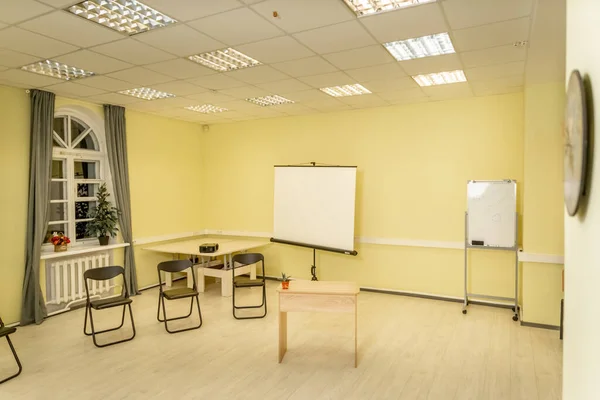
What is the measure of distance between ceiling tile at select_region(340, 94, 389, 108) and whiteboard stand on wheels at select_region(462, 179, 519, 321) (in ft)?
5.80

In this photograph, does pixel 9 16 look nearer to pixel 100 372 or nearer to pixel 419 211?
pixel 100 372

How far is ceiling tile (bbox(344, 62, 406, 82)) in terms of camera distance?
170 inches

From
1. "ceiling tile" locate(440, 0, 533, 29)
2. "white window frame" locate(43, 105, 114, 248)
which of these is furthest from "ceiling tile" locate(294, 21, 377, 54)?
"white window frame" locate(43, 105, 114, 248)

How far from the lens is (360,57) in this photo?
397 cm

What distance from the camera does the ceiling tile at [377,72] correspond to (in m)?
4.31

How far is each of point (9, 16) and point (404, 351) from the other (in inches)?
181

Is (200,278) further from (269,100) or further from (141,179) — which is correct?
(269,100)

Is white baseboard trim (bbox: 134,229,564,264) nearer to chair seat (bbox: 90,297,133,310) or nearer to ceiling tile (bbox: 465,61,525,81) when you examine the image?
ceiling tile (bbox: 465,61,525,81)

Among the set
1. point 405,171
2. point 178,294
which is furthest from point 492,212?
point 178,294

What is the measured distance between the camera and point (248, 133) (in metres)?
7.60

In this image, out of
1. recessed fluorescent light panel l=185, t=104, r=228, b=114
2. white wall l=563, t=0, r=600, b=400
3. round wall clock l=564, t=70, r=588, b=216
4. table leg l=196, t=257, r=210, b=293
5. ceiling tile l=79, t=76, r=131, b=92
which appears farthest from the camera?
table leg l=196, t=257, r=210, b=293

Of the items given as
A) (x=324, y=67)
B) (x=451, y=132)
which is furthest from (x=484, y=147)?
(x=324, y=67)

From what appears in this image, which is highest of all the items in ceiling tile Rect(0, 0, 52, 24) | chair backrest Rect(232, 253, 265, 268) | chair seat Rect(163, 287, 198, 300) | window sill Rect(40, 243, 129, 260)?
ceiling tile Rect(0, 0, 52, 24)

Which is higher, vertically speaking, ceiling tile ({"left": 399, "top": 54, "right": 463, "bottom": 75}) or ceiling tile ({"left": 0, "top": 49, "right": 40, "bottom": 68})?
ceiling tile ({"left": 399, "top": 54, "right": 463, "bottom": 75})
